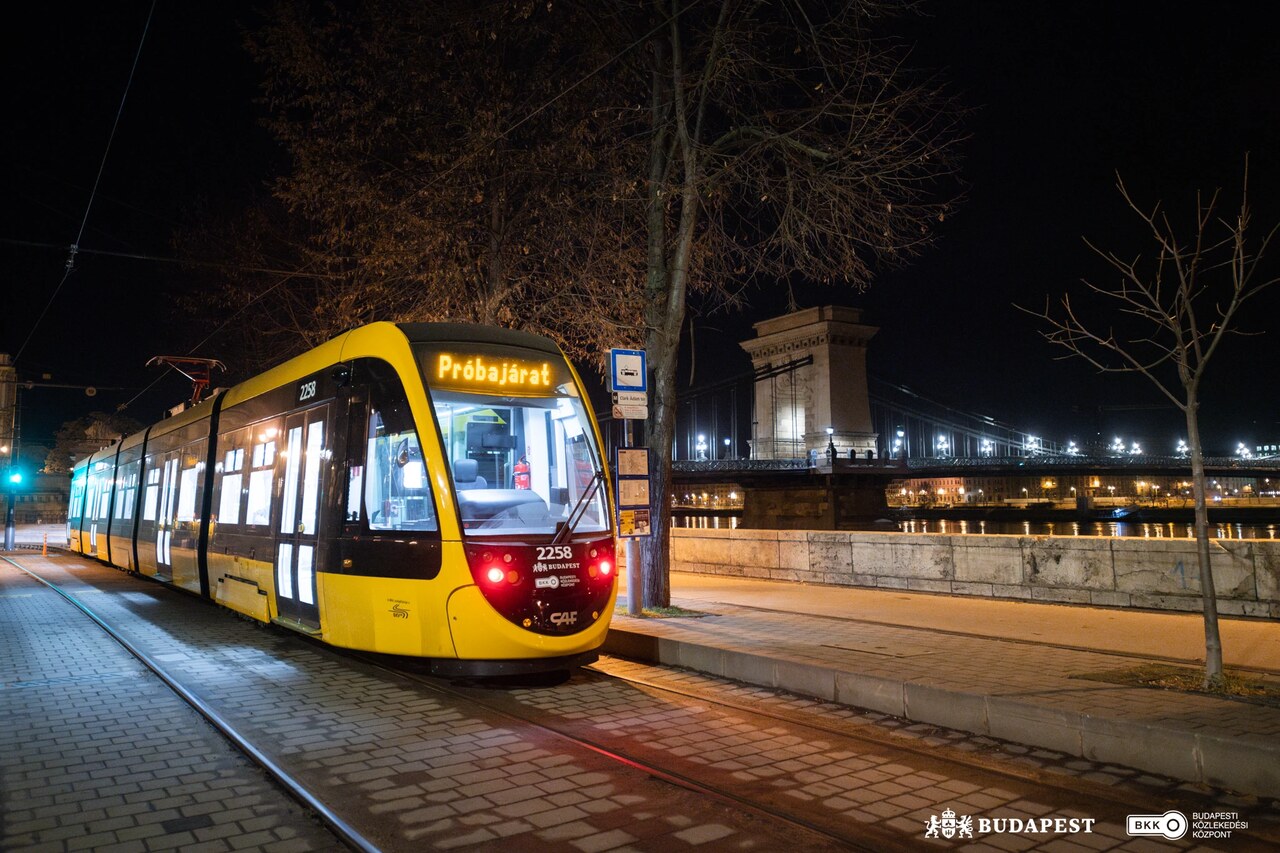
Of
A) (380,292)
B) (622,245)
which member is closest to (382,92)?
(380,292)

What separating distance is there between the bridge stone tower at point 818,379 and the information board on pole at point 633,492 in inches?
2194

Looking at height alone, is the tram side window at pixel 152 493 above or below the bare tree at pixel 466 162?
below

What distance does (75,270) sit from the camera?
15281mm

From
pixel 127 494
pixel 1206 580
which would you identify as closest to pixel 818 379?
pixel 127 494

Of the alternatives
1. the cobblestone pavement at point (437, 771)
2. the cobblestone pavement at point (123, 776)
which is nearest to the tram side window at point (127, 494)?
the cobblestone pavement at point (437, 771)

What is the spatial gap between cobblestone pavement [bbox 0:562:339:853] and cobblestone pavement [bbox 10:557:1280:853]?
30cm

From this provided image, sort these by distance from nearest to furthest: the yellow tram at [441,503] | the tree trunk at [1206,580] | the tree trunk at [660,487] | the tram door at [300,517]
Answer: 1. the tree trunk at [1206,580]
2. the yellow tram at [441,503]
3. the tram door at [300,517]
4. the tree trunk at [660,487]

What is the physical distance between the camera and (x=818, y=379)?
224 feet

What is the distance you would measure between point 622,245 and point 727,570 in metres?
6.51

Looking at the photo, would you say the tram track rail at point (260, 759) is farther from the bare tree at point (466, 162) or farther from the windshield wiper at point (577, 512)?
the bare tree at point (466, 162)

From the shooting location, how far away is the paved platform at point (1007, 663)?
16.8 feet

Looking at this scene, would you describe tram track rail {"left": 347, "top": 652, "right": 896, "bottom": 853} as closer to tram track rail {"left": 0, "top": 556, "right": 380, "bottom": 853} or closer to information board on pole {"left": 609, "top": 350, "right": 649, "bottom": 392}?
tram track rail {"left": 0, "top": 556, "right": 380, "bottom": 853}

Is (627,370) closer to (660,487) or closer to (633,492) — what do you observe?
(633,492)

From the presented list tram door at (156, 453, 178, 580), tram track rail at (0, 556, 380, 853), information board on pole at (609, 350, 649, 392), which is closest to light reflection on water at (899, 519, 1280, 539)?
tram door at (156, 453, 178, 580)
